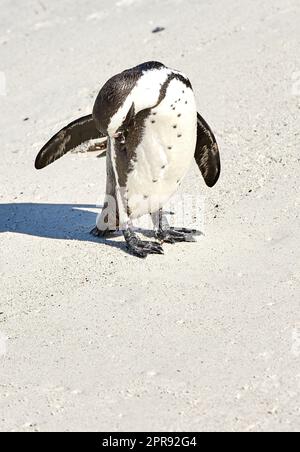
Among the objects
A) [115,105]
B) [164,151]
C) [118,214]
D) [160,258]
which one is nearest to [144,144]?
[164,151]

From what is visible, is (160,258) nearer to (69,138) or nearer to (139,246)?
(139,246)

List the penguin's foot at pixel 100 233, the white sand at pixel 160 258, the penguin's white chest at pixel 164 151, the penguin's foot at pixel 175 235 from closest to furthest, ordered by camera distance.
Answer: the white sand at pixel 160 258 < the penguin's white chest at pixel 164 151 < the penguin's foot at pixel 175 235 < the penguin's foot at pixel 100 233

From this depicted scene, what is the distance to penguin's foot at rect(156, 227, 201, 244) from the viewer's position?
5211 mm

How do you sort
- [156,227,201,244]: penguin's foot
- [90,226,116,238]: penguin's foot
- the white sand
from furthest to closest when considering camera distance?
[90,226,116,238]: penguin's foot
[156,227,201,244]: penguin's foot
the white sand

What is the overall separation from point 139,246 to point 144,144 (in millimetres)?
578

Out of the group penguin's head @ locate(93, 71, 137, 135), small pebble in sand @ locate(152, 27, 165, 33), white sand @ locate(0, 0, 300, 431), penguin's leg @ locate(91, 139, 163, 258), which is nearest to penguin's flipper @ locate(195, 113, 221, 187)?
white sand @ locate(0, 0, 300, 431)

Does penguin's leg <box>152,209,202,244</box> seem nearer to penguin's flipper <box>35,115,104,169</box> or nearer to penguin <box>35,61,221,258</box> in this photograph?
penguin <box>35,61,221,258</box>

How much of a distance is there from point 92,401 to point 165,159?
4.97 feet

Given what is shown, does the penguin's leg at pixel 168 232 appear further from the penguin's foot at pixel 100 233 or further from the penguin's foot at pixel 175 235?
the penguin's foot at pixel 100 233

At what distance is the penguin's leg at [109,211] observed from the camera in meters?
5.09

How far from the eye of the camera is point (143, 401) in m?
3.75

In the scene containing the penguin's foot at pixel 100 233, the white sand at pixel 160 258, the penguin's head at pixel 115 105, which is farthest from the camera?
the penguin's foot at pixel 100 233

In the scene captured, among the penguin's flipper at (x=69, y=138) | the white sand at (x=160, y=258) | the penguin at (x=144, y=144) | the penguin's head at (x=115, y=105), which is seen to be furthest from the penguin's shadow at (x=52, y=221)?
the penguin's head at (x=115, y=105)

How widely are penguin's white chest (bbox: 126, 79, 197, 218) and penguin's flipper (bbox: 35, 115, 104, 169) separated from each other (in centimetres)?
45
